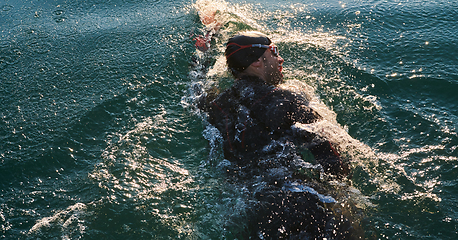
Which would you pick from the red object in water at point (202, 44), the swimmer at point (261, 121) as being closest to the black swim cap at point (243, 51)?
the swimmer at point (261, 121)

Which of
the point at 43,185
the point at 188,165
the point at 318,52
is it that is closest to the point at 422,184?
the point at 188,165

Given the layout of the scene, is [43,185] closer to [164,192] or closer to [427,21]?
[164,192]

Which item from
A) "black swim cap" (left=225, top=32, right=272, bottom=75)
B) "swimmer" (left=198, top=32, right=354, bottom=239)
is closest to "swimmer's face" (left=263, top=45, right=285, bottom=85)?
"black swim cap" (left=225, top=32, right=272, bottom=75)

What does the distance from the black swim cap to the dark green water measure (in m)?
0.91

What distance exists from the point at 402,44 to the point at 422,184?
11.1 feet

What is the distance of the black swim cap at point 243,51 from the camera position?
404cm

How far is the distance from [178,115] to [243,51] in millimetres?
1348

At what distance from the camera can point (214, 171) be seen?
364cm

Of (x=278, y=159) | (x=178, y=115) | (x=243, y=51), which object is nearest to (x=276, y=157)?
(x=278, y=159)

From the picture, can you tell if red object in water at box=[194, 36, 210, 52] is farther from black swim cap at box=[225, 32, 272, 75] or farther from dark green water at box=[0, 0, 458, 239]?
black swim cap at box=[225, 32, 272, 75]

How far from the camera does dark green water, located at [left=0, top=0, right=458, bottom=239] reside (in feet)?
10.3

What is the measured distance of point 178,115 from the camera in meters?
4.61

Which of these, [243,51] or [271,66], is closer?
[243,51]

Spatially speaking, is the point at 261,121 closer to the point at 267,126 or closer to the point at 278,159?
the point at 267,126
